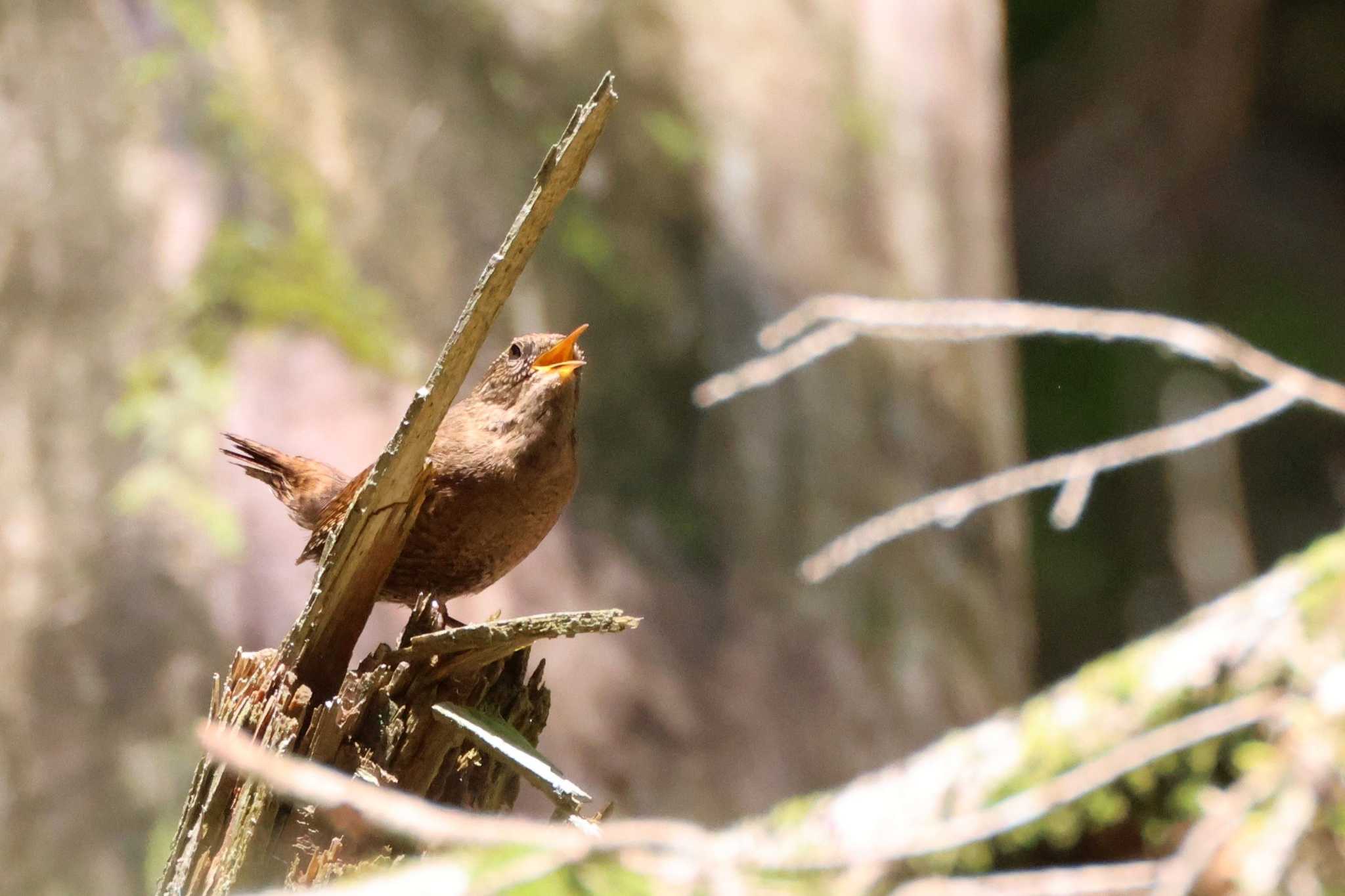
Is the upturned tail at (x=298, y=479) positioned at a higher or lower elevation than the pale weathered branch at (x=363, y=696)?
higher

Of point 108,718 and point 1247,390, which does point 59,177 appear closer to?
point 108,718

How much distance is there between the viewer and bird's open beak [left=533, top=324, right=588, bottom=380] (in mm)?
2439

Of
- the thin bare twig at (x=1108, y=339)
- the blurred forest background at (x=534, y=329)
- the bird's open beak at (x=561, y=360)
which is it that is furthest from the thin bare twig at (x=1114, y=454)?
the blurred forest background at (x=534, y=329)

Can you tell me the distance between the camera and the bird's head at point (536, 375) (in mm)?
2385

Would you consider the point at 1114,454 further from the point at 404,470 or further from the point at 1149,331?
the point at 404,470

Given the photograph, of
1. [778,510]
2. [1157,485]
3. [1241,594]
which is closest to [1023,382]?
[1157,485]

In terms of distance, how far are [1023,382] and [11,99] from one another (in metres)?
7.53

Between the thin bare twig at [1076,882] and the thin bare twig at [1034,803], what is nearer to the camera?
the thin bare twig at [1034,803]

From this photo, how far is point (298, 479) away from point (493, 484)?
0.73 m

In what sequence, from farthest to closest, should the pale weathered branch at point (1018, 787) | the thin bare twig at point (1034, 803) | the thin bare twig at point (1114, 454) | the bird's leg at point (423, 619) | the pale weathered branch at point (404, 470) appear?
the thin bare twig at point (1114, 454)
the bird's leg at point (423, 619)
the pale weathered branch at point (404, 470)
the thin bare twig at point (1034, 803)
the pale weathered branch at point (1018, 787)

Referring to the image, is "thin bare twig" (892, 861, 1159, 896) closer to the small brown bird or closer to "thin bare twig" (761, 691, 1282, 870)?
"thin bare twig" (761, 691, 1282, 870)

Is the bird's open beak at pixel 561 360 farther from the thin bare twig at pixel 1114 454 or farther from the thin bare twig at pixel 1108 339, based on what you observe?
the thin bare twig at pixel 1114 454

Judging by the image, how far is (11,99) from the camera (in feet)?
12.7

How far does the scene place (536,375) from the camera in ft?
8.00
